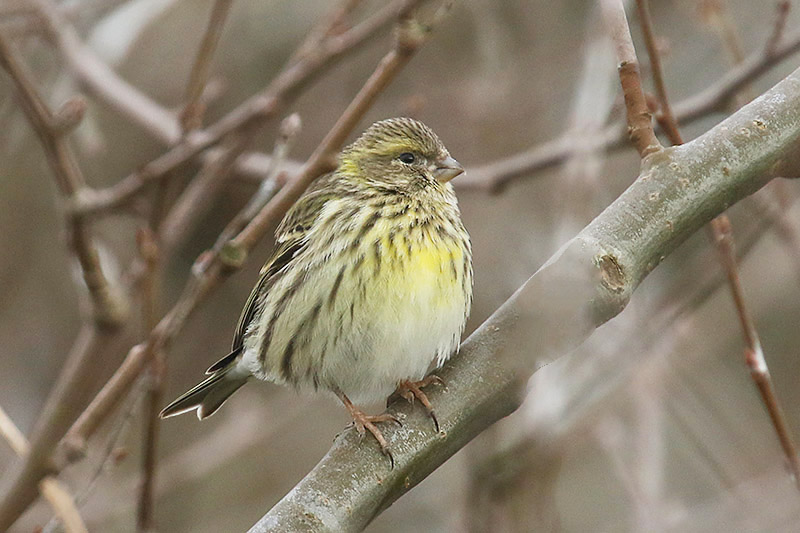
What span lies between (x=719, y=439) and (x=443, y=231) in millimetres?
3135

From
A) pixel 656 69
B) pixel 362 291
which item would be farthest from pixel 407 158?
pixel 656 69

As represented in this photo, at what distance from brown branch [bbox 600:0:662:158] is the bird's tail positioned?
6.33 ft

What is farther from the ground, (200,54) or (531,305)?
(200,54)

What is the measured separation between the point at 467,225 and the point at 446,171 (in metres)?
3.16

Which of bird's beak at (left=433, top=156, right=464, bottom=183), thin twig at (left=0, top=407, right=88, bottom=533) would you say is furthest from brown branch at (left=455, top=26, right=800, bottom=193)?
thin twig at (left=0, top=407, right=88, bottom=533)

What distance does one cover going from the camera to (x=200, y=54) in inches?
126

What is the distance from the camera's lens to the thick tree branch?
2.43m

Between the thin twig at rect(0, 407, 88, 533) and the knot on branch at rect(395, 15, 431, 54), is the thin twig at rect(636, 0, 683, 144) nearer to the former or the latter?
the knot on branch at rect(395, 15, 431, 54)

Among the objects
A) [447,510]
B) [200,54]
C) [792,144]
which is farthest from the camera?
[447,510]

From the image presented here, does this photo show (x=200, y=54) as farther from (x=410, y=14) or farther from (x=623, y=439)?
(x=623, y=439)

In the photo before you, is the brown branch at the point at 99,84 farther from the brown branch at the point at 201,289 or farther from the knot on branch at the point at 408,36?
the knot on branch at the point at 408,36

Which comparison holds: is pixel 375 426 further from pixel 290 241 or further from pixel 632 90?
pixel 290 241

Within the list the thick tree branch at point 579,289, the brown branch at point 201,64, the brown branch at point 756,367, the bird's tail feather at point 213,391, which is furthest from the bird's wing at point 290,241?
the brown branch at point 756,367

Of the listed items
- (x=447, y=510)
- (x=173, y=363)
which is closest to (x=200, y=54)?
(x=447, y=510)
